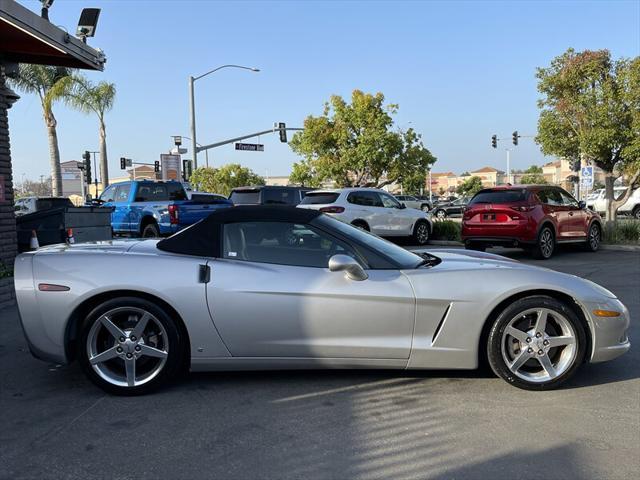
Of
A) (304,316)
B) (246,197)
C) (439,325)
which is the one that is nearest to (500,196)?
(246,197)

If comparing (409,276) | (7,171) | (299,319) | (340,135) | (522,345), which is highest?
(340,135)

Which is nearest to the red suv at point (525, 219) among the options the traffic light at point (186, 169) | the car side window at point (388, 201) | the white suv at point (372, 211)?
the white suv at point (372, 211)

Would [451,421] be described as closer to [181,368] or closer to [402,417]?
[402,417]

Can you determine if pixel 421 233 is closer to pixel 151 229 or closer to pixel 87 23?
pixel 151 229

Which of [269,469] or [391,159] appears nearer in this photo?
[269,469]

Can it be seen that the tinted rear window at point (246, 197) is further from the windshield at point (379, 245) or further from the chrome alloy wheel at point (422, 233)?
the windshield at point (379, 245)

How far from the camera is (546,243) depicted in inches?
459

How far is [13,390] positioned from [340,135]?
1315 inches

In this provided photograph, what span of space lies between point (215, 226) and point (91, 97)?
96.6 ft

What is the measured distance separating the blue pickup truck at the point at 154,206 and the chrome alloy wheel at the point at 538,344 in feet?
37.2

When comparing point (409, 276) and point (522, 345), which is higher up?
point (409, 276)

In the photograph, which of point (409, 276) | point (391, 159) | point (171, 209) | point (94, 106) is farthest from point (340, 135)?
point (409, 276)

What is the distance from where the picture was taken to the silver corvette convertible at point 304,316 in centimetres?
392

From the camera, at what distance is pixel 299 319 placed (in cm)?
392
